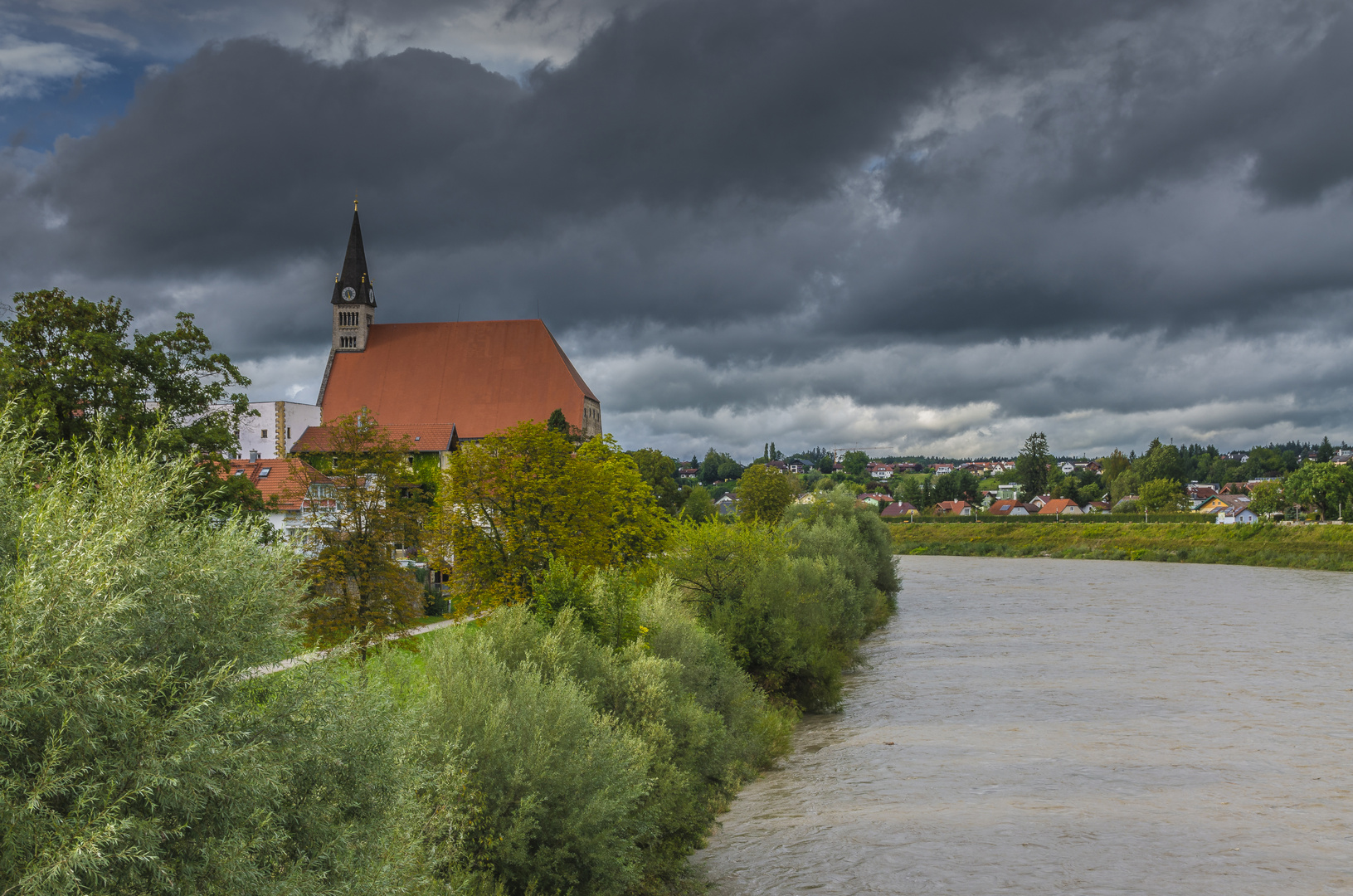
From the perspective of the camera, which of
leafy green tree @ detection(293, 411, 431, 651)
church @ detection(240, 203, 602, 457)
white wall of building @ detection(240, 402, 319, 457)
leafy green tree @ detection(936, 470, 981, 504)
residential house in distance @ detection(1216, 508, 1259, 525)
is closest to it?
leafy green tree @ detection(293, 411, 431, 651)

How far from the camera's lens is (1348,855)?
13.3 meters

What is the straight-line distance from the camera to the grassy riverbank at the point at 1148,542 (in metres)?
64.1

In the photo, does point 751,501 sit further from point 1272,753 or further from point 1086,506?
point 1086,506

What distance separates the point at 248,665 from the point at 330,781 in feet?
2.82

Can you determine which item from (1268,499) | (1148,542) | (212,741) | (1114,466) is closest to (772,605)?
(212,741)

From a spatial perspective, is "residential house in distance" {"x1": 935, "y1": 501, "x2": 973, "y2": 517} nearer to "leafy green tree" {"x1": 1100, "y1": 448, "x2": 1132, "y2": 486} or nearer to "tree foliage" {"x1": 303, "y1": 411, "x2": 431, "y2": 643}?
"leafy green tree" {"x1": 1100, "y1": 448, "x2": 1132, "y2": 486}

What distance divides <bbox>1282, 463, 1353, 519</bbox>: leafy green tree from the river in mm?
66738

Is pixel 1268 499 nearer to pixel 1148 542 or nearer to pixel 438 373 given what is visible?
pixel 1148 542

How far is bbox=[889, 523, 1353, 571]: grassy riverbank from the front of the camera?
64.1 metres

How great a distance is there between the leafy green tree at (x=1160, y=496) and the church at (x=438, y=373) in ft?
285

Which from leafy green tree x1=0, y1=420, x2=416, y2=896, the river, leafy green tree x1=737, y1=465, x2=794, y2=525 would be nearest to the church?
leafy green tree x1=737, y1=465, x2=794, y2=525

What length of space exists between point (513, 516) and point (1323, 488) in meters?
94.9

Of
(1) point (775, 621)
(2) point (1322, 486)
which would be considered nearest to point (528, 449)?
(1) point (775, 621)

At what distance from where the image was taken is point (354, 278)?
2995 inches
